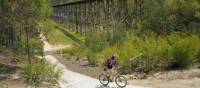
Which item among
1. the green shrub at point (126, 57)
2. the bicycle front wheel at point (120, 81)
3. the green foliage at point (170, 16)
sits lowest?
the bicycle front wheel at point (120, 81)

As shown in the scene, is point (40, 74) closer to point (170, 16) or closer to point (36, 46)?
point (36, 46)

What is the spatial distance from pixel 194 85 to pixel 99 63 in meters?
11.9

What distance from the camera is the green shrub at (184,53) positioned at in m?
25.4

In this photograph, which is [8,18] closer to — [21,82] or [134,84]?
[21,82]

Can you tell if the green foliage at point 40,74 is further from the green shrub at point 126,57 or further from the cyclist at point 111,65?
the green shrub at point 126,57

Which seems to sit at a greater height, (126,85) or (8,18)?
(8,18)

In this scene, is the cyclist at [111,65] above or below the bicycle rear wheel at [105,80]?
above

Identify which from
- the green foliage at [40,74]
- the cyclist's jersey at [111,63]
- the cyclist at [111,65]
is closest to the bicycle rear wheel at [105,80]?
the cyclist at [111,65]

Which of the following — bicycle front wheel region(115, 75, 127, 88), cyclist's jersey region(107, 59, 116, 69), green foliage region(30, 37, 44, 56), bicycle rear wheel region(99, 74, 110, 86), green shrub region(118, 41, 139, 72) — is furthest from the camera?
green foliage region(30, 37, 44, 56)

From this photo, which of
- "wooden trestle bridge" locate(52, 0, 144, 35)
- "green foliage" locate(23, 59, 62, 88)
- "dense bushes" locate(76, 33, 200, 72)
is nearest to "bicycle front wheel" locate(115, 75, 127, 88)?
"green foliage" locate(23, 59, 62, 88)

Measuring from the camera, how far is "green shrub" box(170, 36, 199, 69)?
25406mm

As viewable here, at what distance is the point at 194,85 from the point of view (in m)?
20.8

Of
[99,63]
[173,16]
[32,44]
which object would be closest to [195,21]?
[173,16]

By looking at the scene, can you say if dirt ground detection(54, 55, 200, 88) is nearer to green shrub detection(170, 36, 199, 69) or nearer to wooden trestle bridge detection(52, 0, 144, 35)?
green shrub detection(170, 36, 199, 69)
